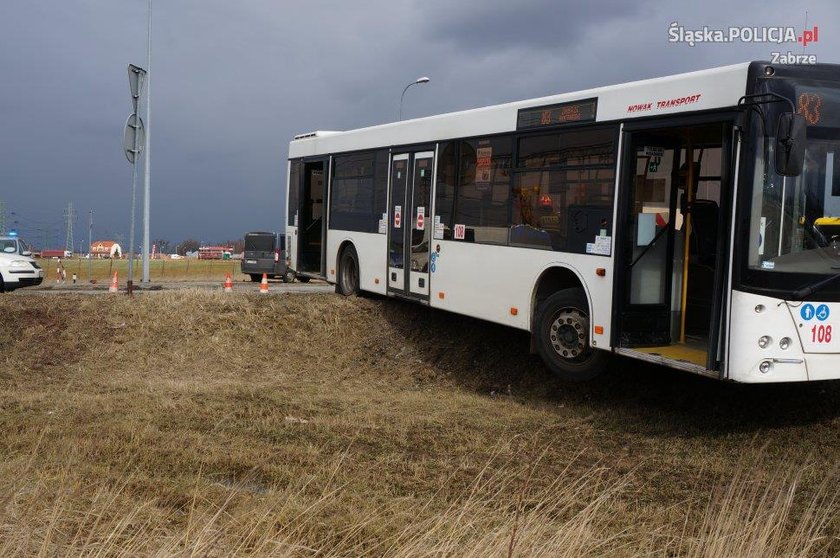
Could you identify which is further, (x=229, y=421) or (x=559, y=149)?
(x=559, y=149)

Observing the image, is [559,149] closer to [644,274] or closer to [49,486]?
[644,274]

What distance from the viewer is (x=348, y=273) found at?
52.8 feet

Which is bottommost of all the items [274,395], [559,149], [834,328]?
[274,395]

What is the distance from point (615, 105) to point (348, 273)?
777 cm

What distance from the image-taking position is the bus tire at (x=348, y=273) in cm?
1575

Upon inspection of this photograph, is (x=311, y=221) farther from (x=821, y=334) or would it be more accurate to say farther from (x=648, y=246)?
(x=821, y=334)

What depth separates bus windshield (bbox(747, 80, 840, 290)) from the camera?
769cm

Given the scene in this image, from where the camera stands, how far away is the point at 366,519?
5.23 meters

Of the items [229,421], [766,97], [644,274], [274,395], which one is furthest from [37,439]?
[766,97]

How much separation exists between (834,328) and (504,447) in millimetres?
3084

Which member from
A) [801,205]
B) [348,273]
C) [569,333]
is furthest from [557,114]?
[348,273]

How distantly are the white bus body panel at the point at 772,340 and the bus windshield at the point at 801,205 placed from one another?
9.1 inches

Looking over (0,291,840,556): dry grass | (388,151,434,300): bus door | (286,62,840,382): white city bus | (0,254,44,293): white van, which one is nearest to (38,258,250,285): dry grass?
(0,254,44,293): white van

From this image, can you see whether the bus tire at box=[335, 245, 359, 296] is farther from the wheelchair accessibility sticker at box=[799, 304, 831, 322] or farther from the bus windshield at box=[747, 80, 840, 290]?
the wheelchair accessibility sticker at box=[799, 304, 831, 322]
